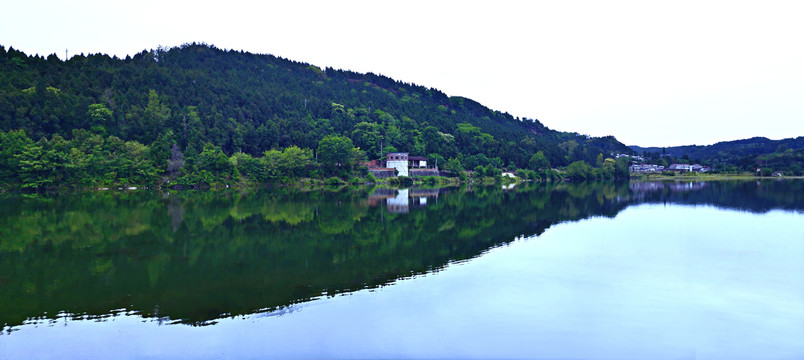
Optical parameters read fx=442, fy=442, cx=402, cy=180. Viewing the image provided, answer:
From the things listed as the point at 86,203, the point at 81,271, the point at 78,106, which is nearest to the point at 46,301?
the point at 81,271

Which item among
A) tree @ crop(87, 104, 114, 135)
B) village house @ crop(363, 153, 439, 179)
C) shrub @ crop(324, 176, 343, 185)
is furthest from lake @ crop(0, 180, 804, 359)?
village house @ crop(363, 153, 439, 179)

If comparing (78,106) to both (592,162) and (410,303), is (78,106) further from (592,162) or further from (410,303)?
(592,162)

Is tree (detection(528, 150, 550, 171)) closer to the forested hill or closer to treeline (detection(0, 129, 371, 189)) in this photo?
the forested hill

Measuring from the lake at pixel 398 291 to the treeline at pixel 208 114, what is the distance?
37.2 metres

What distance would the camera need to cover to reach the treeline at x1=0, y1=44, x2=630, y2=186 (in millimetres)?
52312

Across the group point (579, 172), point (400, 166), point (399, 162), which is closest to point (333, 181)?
point (400, 166)

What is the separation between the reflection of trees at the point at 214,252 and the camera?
10.1m

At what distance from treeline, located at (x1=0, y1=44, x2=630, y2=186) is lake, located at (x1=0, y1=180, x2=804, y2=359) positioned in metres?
37.2

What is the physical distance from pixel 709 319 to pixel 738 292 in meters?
2.65

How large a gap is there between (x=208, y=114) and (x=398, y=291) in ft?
218

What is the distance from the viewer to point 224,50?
12719 centimetres

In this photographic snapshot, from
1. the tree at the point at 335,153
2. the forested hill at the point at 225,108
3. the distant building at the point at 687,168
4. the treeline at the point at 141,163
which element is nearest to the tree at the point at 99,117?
the forested hill at the point at 225,108

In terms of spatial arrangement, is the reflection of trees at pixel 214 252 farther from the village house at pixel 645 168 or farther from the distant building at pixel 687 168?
the distant building at pixel 687 168

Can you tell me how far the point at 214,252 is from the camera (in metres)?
15.2
